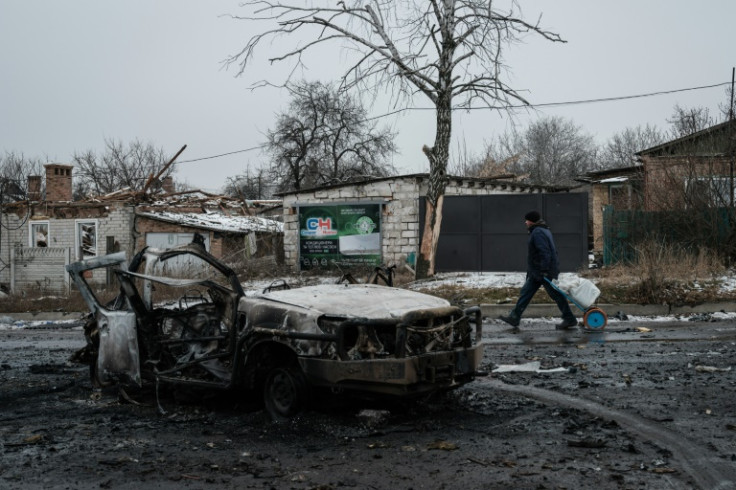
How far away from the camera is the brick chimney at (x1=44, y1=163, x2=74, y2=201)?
3188 centimetres

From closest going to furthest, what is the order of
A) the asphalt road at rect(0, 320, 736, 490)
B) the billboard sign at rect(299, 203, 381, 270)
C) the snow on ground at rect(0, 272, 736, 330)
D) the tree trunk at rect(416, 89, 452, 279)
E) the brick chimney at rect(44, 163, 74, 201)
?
the asphalt road at rect(0, 320, 736, 490) → the snow on ground at rect(0, 272, 736, 330) → the tree trunk at rect(416, 89, 452, 279) → the billboard sign at rect(299, 203, 381, 270) → the brick chimney at rect(44, 163, 74, 201)

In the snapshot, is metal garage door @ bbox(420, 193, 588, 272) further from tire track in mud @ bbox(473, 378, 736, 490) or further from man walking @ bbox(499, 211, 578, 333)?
tire track in mud @ bbox(473, 378, 736, 490)

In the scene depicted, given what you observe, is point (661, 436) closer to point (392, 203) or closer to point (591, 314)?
point (591, 314)

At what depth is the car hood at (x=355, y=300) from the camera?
5.57 metres

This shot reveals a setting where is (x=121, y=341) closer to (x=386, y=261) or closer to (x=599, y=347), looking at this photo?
(x=599, y=347)

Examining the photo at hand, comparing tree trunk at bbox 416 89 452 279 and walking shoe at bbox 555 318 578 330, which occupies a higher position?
tree trunk at bbox 416 89 452 279

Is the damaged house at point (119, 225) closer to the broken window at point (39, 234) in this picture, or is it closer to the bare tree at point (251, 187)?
the broken window at point (39, 234)

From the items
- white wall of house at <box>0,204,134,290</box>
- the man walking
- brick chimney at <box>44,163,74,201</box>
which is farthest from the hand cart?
brick chimney at <box>44,163,74,201</box>

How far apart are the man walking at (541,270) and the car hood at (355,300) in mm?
5561

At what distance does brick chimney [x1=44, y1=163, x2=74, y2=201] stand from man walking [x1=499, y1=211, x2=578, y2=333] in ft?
86.1

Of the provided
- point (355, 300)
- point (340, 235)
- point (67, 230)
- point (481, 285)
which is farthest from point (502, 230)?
point (67, 230)

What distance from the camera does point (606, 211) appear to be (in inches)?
799

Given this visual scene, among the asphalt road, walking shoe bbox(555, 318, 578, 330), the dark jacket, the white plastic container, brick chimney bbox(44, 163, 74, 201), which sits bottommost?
the asphalt road

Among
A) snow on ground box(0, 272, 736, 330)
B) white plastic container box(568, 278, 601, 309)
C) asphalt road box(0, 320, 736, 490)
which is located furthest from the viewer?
snow on ground box(0, 272, 736, 330)
